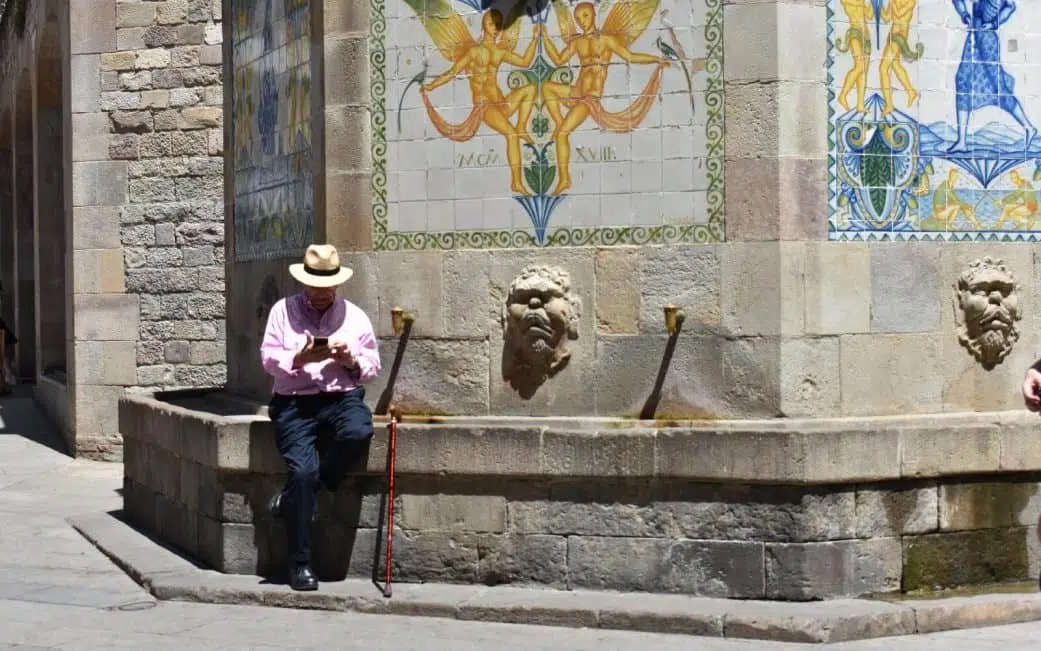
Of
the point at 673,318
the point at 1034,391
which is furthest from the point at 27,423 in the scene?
the point at 1034,391

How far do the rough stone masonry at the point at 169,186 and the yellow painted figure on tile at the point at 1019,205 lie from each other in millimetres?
9053

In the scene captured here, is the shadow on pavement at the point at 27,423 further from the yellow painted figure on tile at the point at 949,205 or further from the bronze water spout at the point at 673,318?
the yellow painted figure on tile at the point at 949,205

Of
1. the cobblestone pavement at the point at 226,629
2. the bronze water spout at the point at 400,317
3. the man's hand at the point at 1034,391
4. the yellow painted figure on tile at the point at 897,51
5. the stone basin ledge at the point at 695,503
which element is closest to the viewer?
the man's hand at the point at 1034,391

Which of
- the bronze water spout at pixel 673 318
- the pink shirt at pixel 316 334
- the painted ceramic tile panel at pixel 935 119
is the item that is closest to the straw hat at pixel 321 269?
the pink shirt at pixel 316 334

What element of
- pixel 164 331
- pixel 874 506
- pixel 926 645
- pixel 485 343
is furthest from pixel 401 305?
pixel 164 331

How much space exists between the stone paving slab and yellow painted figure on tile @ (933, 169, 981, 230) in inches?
76.1

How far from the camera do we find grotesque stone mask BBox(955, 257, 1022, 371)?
9398mm

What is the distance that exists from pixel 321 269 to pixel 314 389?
611mm

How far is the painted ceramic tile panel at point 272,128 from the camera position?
1050 cm

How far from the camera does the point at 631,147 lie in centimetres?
938

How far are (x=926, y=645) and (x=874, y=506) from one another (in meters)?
0.92

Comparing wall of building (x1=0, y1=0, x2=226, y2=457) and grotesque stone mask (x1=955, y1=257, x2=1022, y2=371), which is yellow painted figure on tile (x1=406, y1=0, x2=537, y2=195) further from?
wall of building (x1=0, y1=0, x2=226, y2=457)

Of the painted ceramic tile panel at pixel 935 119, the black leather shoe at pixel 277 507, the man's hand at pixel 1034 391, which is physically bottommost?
the black leather shoe at pixel 277 507

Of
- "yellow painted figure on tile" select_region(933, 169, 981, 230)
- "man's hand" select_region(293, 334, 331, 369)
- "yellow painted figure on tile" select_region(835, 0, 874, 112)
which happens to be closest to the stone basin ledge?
"man's hand" select_region(293, 334, 331, 369)
